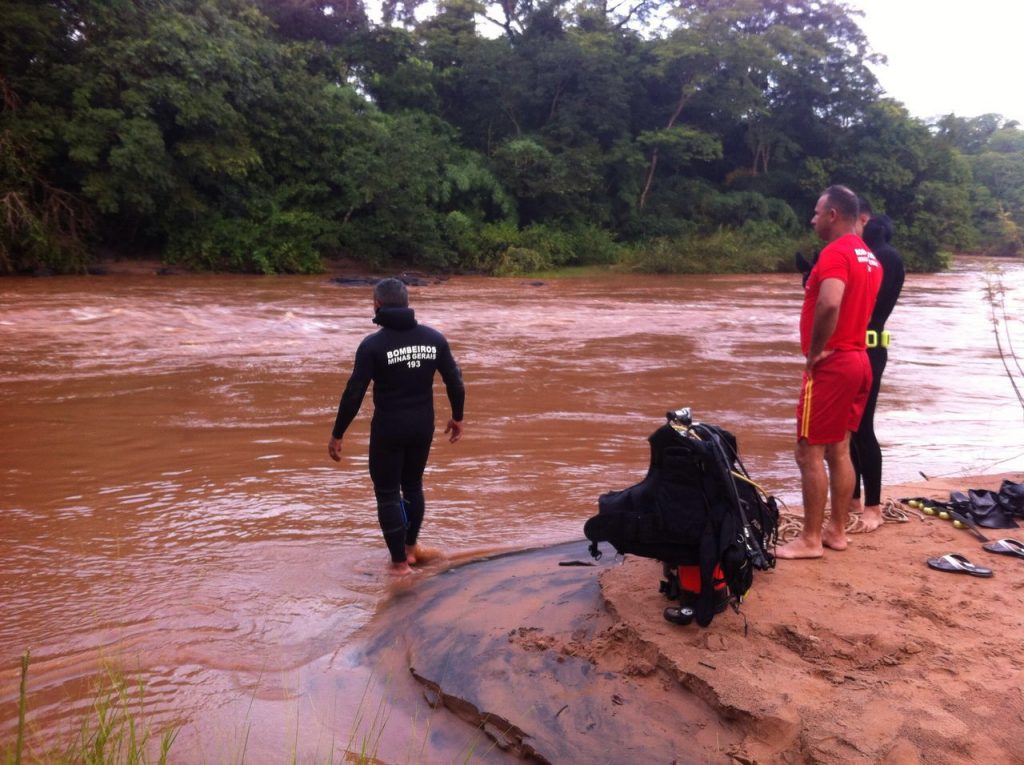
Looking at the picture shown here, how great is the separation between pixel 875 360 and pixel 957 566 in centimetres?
128

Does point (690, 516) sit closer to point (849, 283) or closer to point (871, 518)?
point (849, 283)

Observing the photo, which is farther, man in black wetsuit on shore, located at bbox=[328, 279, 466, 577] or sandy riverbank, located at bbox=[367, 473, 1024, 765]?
man in black wetsuit on shore, located at bbox=[328, 279, 466, 577]

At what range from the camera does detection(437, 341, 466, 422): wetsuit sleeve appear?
15.9 feet

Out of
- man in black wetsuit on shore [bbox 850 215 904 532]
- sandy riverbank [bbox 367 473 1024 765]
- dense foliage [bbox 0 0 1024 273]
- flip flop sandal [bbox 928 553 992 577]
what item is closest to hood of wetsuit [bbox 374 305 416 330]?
sandy riverbank [bbox 367 473 1024 765]

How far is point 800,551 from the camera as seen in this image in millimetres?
4316

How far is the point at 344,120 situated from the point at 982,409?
23.6 meters

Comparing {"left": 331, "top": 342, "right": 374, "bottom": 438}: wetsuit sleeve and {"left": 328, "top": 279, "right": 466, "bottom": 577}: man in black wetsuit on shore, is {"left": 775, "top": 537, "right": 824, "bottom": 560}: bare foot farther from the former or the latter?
{"left": 331, "top": 342, "right": 374, "bottom": 438}: wetsuit sleeve

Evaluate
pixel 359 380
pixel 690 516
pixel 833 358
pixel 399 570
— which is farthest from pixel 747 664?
pixel 359 380

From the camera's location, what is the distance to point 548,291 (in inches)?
939

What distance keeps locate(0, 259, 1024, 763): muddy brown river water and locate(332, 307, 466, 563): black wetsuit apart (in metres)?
0.43

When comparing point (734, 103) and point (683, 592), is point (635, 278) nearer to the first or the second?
point (734, 103)

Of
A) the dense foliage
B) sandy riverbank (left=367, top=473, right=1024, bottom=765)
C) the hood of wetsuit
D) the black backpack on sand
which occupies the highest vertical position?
the dense foliage

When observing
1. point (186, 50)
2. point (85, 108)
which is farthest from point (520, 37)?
point (85, 108)

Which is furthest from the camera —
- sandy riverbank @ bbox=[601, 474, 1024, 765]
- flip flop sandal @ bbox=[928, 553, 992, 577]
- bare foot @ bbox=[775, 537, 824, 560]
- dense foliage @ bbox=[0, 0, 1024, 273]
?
dense foliage @ bbox=[0, 0, 1024, 273]
